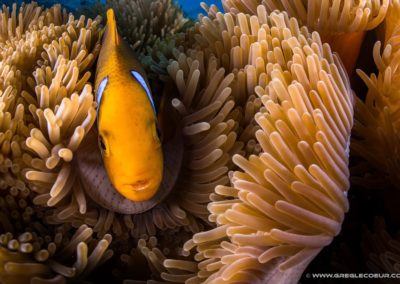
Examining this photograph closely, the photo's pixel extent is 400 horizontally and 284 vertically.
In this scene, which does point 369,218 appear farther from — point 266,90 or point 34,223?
point 34,223

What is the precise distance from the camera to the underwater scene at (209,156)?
704mm

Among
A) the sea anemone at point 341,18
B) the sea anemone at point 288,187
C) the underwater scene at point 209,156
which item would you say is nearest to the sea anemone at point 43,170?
the underwater scene at point 209,156

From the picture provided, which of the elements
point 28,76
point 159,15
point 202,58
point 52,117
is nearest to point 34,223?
point 52,117

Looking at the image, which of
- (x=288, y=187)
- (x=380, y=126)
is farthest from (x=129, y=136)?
(x=380, y=126)

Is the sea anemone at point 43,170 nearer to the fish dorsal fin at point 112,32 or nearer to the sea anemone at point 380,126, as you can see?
the fish dorsal fin at point 112,32

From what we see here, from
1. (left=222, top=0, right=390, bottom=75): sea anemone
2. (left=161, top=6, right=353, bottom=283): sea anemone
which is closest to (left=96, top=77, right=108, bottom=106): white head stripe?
(left=161, top=6, right=353, bottom=283): sea anemone

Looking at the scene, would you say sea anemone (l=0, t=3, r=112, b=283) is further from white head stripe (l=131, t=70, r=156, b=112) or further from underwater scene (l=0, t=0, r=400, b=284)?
white head stripe (l=131, t=70, r=156, b=112)

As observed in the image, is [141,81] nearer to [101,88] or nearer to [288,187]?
[101,88]

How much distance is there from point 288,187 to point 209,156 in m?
0.26

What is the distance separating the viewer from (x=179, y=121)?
99cm

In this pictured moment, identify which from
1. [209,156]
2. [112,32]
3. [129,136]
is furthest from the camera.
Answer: [112,32]

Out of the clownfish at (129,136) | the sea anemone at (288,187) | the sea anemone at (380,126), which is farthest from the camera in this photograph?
the sea anemone at (380,126)

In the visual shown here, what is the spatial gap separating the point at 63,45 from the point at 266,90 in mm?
530

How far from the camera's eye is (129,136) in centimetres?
79
